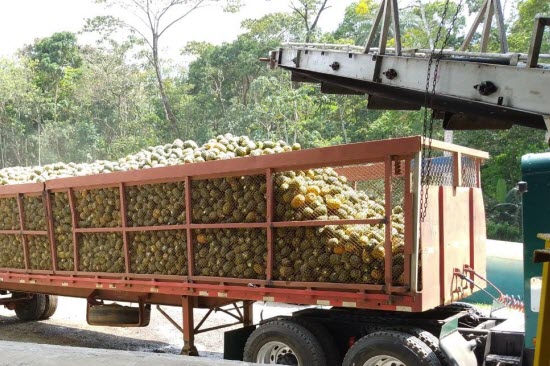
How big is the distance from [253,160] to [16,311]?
734 centimetres

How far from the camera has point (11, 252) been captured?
31.4 feet

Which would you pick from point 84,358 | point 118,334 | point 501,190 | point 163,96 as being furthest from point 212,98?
point 84,358

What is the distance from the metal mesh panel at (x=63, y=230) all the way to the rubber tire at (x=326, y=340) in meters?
3.82

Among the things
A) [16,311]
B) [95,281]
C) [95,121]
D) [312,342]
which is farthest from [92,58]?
[312,342]

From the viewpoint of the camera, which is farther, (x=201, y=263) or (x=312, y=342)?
(x=201, y=263)

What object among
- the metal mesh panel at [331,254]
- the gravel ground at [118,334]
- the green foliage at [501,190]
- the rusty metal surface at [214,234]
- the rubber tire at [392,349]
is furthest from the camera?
the green foliage at [501,190]

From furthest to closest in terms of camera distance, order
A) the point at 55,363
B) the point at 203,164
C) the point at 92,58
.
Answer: the point at 92,58 → the point at 203,164 → the point at 55,363

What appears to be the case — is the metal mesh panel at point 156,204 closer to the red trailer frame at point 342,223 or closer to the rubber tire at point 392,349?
the red trailer frame at point 342,223

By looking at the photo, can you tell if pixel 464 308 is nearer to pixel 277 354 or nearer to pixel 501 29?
pixel 277 354

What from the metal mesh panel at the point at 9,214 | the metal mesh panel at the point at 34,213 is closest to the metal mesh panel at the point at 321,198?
the metal mesh panel at the point at 34,213

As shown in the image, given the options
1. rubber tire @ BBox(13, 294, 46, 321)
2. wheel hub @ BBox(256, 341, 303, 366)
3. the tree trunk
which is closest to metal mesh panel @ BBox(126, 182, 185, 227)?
wheel hub @ BBox(256, 341, 303, 366)

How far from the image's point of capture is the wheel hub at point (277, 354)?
Result: 6.27 m

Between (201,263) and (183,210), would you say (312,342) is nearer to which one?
(201,263)

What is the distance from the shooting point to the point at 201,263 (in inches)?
276
